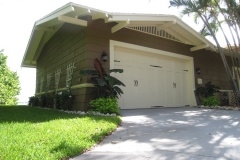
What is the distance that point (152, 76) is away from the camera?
9.30 metres

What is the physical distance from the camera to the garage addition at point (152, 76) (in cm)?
839

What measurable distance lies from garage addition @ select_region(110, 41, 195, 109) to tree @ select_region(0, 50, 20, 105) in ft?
89.9

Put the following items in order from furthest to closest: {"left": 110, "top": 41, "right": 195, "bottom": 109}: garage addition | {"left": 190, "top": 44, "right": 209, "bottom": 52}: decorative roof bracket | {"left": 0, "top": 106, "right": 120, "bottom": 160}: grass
Answer: {"left": 190, "top": 44, "right": 209, "bottom": 52}: decorative roof bracket < {"left": 110, "top": 41, "right": 195, "bottom": 109}: garage addition < {"left": 0, "top": 106, "right": 120, "bottom": 160}: grass

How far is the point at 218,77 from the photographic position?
38.4 feet

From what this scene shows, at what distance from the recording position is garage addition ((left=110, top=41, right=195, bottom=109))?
8.39m

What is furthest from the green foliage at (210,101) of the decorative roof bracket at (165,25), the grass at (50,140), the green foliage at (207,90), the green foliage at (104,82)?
the grass at (50,140)

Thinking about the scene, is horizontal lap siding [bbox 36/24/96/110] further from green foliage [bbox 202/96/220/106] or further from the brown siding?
green foliage [bbox 202/96/220/106]

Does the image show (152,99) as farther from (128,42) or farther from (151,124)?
(151,124)

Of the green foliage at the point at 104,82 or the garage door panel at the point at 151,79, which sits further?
the garage door panel at the point at 151,79

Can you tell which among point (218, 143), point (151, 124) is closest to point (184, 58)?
point (151, 124)

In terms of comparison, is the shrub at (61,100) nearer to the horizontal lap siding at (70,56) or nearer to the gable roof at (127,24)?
the horizontal lap siding at (70,56)

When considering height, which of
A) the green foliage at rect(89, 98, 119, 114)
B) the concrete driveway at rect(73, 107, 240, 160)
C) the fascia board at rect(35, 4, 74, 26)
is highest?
the fascia board at rect(35, 4, 74, 26)

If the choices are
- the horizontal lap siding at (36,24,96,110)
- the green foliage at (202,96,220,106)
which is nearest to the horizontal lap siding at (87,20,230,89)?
the horizontal lap siding at (36,24,96,110)

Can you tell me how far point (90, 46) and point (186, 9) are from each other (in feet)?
15.3
